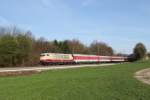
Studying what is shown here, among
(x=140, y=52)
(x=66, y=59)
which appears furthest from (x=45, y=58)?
(x=140, y=52)

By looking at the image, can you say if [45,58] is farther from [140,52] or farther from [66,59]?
[140,52]

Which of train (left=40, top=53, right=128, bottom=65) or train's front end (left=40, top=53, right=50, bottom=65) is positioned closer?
train's front end (left=40, top=53, right=50, bottom=65)

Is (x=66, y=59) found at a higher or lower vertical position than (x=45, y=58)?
lower

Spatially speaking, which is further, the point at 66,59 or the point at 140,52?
the point at 140,52

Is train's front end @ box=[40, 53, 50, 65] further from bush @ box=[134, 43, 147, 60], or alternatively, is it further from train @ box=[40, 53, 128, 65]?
bush @ box=[134, 43, 147, 60]

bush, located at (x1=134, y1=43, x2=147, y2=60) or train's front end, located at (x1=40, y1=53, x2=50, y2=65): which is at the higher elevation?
bush, located at (x1=134, y1=43, x2=147, y2=60)

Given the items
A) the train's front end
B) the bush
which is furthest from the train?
the bush

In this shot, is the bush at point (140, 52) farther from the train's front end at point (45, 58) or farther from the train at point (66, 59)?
the train's front end at point (45, 58)

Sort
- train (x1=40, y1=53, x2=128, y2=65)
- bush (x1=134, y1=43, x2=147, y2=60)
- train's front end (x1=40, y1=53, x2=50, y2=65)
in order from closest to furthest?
train's front end (x1=40, y1=53, x2=50, y2=65) → train (x1=40, y1=53, x2=128, y2=65) → bush (x1=134, y1=43, x2=147, y2=60)

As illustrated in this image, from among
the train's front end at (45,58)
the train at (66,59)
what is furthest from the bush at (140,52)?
the train's front end at (45,58)

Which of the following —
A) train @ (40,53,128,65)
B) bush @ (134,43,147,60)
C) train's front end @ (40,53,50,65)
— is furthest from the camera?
bush @ (134,43,147,60)

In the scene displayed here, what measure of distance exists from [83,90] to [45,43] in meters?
102

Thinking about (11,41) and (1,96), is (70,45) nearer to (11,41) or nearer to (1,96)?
(11,41)

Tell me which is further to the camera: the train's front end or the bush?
the bush
